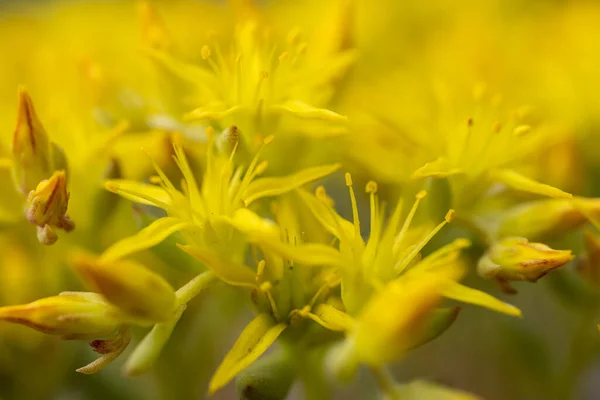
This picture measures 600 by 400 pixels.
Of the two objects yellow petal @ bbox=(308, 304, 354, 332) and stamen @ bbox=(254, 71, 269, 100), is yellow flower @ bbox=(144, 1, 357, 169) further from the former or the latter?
yellow petal @ bbox=(308, 304, 354, 332)

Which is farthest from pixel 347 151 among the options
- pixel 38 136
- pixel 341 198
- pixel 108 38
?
pixel 108 38

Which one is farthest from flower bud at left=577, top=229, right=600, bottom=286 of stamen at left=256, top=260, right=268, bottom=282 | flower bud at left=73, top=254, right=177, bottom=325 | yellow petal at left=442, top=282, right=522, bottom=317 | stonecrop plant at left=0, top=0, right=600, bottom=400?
flower bud at left=73, top=254, right=177, bottom=325

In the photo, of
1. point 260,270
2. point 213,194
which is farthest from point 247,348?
point 213,194

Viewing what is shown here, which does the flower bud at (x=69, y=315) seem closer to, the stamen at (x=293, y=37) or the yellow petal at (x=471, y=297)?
the yellow petal at (x=471, y=297)

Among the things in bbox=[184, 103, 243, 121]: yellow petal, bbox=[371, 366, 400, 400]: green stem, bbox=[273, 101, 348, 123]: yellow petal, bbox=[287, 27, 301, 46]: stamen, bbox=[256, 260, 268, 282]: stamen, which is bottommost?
bbox=[371, 366, 400, 400]: green stem

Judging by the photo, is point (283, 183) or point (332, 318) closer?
point (332, 318)

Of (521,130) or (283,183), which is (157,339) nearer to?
(283,183)

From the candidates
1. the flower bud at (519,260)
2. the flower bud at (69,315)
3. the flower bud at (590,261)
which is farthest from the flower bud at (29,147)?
the flower bud at (590,261)
